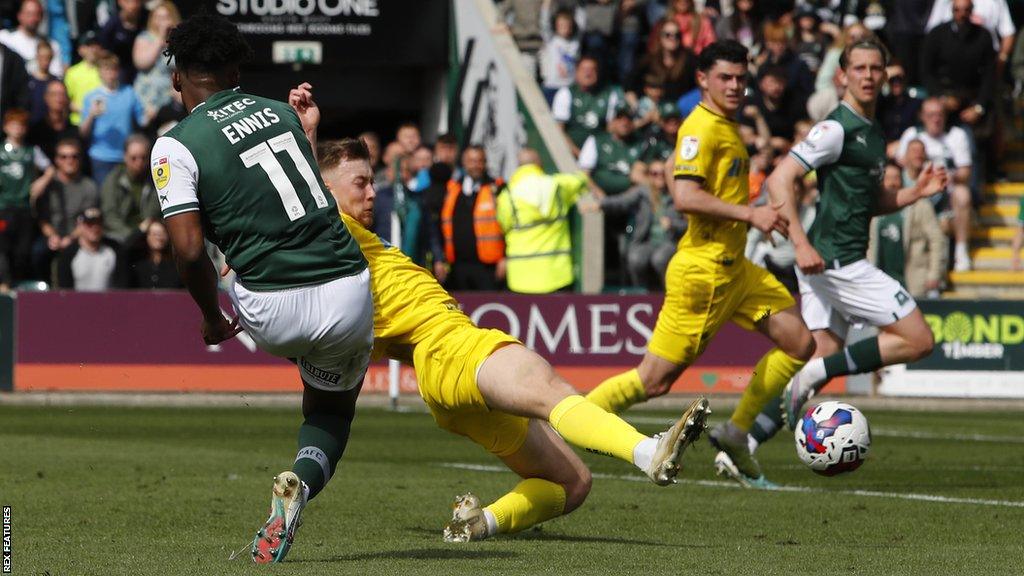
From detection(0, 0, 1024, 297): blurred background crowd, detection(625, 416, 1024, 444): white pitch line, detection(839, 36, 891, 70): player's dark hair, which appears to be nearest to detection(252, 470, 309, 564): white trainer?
detection(839, 36, 891, 70): player's dark hair

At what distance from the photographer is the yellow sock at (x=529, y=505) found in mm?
7988

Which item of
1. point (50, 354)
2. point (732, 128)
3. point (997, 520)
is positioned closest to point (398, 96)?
point (50, 354)

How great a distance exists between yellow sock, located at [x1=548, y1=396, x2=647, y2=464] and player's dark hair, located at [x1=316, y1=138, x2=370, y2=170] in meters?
1.60

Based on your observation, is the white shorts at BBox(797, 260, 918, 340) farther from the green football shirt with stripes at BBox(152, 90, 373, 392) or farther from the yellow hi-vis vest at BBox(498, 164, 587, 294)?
the yellow hi-vis vest at BBox(498, 164, 587, 294)

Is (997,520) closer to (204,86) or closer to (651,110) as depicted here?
(204,86)

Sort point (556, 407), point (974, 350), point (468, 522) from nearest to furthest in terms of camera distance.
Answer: point (556, 407)
point (468, 522)
point (974, 350)

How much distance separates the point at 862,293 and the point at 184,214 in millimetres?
5847

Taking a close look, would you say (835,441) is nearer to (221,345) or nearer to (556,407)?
(556,407)

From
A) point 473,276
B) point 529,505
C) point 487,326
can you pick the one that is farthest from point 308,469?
point 473,276

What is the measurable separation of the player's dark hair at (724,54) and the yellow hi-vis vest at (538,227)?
29.7 ft

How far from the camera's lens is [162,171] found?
6832mm

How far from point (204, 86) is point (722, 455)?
16.4 ft

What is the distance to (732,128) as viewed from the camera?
35.9 ft

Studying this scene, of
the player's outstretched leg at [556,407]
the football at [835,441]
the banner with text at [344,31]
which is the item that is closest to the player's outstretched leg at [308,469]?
the player's outstretched leg at [556,407]
